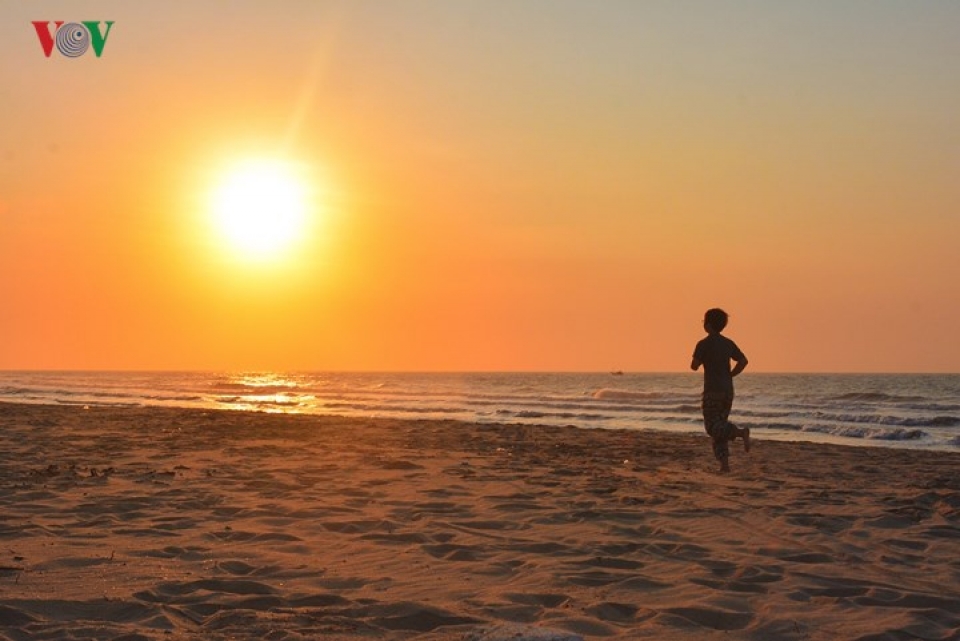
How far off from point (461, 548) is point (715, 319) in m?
5.06

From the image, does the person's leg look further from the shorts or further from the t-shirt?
the t-shirt

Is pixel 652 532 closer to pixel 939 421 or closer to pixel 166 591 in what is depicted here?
pixel 166 591

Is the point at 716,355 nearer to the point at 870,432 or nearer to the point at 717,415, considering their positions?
the point at 717,415

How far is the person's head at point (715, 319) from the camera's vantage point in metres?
10.2

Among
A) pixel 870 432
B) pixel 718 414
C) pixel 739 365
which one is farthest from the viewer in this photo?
pixel 870 432

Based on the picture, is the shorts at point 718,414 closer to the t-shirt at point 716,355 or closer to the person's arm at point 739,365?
the t-shirt at point 716,355

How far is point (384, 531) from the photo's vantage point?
23.5 ft

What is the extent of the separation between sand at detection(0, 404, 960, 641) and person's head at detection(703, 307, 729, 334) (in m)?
1.90

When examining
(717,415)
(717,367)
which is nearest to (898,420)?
(717,415)

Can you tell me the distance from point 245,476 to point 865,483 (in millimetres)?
7705

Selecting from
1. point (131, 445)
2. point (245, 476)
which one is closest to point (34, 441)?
point (131, 445)

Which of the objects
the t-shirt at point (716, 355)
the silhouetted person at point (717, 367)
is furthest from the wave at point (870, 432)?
the t-shirt at point (716, 355)

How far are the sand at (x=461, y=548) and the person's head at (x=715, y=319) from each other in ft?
6.24

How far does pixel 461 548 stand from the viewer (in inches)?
255
